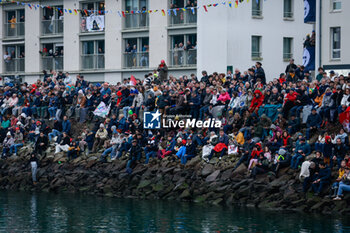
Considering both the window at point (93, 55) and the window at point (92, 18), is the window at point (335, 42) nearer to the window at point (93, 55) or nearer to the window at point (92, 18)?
the window at point (92, 18)

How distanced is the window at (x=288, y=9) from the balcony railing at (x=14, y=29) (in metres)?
22.9

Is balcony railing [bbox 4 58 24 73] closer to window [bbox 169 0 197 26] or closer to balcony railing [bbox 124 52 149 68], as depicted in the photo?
balcony railing [bbox 124 52 149 68]

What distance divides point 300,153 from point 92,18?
102 feet

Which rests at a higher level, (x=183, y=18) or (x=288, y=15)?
(x=288, y=15)

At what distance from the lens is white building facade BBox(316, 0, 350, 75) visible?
49.8 metres

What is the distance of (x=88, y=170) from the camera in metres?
44.8

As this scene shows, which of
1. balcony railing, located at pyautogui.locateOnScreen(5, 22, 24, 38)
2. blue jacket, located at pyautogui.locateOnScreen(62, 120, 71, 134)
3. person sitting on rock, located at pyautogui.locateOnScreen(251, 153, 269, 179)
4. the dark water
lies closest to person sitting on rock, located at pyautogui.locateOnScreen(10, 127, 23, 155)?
blue jacket, located at pyautogui.locateOnScreen(62, 120, 71, 134)

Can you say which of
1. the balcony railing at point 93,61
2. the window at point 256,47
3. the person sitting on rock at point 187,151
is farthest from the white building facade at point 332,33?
the balcony railing at point 93,61

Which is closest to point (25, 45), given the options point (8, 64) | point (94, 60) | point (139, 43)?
point (8, 64)

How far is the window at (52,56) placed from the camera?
214ft

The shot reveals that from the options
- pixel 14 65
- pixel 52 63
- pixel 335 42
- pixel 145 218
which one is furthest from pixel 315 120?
pixel 14 65

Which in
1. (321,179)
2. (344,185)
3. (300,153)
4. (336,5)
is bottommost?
(344,185)

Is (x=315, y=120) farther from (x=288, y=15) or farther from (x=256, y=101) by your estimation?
(x=288, y=15)

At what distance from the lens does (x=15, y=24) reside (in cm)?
6794
